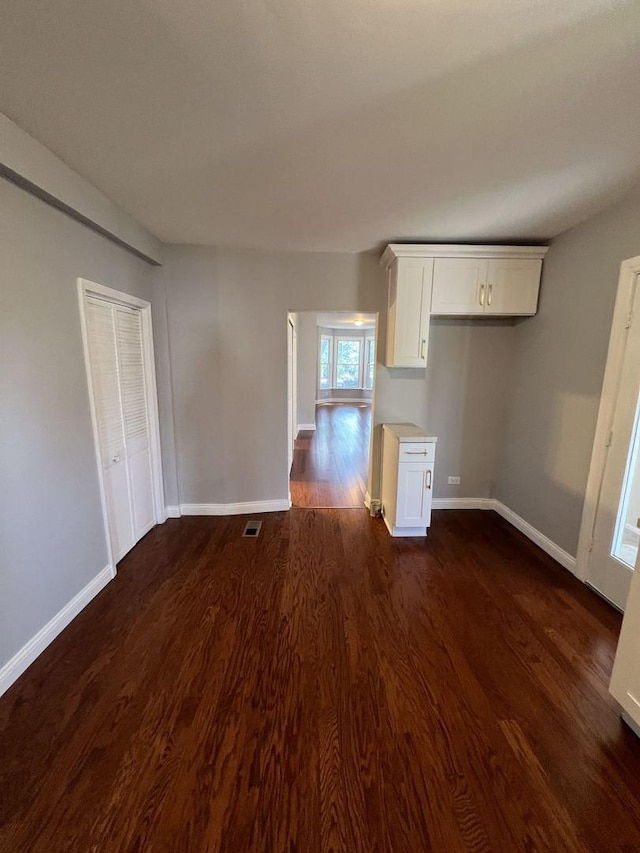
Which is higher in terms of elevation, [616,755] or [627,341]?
[627,341]

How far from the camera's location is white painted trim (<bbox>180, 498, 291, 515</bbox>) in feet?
11.7

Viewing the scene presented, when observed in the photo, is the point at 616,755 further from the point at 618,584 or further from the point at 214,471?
the point at 214,471

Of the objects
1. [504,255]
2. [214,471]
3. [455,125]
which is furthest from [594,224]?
[214,471]

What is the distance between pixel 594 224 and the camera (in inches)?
96.4

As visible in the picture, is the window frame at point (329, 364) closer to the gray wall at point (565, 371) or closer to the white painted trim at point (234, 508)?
the white painted trim at point (234, 508)

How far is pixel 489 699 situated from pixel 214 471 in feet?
9.12

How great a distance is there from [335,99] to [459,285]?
77.7 inches

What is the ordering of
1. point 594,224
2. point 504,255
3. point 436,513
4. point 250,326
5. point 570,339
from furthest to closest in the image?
point 436,513
point 250,326
point 504,255
point 570,339
point 594,224

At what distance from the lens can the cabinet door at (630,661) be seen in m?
1.41

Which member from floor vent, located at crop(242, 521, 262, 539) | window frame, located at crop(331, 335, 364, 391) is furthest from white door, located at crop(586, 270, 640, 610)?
window frame, located at crop(331, 335, 364, 391)

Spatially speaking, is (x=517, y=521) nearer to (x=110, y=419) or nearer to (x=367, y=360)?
(x=110, y=419)

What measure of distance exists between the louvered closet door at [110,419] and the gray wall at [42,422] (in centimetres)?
19

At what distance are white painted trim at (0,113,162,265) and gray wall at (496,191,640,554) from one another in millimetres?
3333

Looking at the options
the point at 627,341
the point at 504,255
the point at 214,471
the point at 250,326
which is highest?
the point at 504,255
